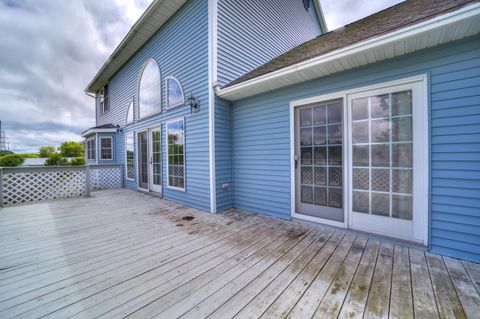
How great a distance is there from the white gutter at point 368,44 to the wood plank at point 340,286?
246 centimetres

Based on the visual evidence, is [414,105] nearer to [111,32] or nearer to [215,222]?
[215,222]

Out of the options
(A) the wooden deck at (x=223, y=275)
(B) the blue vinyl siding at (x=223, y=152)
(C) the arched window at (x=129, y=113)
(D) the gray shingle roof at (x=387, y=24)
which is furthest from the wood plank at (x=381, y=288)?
(C) the arched window at (x=129, y=113)

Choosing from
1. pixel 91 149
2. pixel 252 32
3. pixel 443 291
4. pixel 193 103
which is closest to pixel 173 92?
pixel 193 103

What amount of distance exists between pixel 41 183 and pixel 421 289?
306 inches

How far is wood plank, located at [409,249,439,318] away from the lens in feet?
4.23

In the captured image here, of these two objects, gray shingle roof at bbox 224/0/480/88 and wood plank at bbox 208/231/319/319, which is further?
gray shingle roof at bbox 224/0/480/88

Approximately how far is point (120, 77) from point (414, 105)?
9.24 m

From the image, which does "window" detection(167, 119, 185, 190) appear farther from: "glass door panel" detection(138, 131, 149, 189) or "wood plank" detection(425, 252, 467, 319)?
"wood plank" detection(425, 252, 467, 319)

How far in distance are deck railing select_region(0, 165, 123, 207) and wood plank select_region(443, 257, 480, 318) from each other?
763 centimetres

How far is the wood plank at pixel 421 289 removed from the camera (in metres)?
1.29

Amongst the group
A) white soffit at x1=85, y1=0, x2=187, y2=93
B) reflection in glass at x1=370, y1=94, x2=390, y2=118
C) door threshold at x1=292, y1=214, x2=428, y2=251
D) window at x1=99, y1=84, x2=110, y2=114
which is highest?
white soffit at x1=85, y1=0, x2=187, y2=93

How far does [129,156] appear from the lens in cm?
687

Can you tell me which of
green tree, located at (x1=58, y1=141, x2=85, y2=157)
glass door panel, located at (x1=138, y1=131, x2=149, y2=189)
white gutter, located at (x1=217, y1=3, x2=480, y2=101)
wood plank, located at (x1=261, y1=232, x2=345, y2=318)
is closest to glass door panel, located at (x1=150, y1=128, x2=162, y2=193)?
glass door panel, located at (x1=138, y1=131, x2=149, y2=189)

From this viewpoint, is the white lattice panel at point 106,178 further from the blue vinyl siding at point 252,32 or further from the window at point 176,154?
the blue vinyl siding at point 252,32
